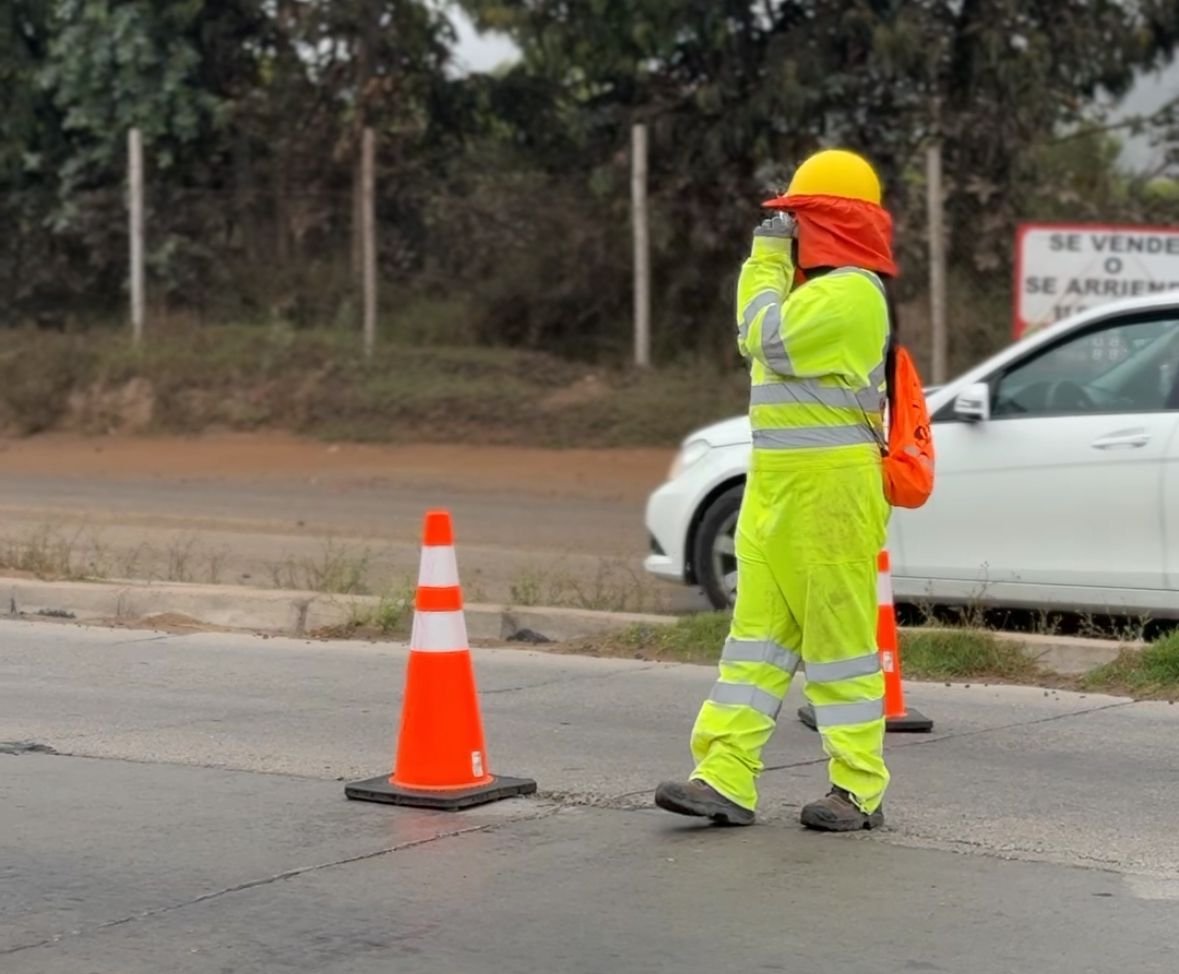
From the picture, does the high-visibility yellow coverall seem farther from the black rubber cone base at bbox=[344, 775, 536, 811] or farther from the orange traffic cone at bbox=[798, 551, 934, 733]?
the orange traffic cone at bbox=[798, 551, 934, 733]

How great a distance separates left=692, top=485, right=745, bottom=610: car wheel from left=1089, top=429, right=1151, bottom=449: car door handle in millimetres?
1716

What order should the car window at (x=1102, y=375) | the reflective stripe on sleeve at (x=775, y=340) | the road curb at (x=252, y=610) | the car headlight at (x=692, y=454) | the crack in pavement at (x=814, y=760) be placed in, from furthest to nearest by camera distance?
the car headlight at (x=692, y=454)
the road curb at (x=252, y=610)
the car window at (x=1102, y=375)
the crack in pavement at (x=814, y=760)
the reflective stripe on sleeve at (x=775, y=340)

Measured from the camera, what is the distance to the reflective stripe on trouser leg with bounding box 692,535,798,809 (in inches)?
245

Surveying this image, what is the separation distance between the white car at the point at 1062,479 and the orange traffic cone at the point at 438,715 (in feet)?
11.1

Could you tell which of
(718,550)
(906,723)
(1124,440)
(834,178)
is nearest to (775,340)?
(834,178)

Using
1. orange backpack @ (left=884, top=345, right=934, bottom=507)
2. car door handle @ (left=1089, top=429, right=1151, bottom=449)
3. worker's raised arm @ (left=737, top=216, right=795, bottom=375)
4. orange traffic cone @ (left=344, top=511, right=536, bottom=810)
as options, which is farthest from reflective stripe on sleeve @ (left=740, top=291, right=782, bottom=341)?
car door handle @ (left=1089, top=429, right=1151, bottom=449)

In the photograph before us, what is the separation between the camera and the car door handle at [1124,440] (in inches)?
366

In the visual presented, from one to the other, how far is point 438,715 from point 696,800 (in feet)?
2.93

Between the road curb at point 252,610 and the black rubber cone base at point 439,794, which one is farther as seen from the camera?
the road curb at point 252,610

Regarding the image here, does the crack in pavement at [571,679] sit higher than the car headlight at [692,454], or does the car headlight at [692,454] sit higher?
the car headlight at [692,454]

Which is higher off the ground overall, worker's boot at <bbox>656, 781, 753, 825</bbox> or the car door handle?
the car door handle

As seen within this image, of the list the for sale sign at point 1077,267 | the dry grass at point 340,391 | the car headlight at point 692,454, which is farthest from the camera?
the dry grass at point 340,391

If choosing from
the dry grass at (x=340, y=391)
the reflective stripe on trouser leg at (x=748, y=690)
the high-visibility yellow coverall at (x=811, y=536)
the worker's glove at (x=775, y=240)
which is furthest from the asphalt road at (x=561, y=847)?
the dry grass at (x=340, y=391)

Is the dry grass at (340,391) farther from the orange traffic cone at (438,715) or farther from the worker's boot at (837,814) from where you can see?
the worker's boot at (837,814)
